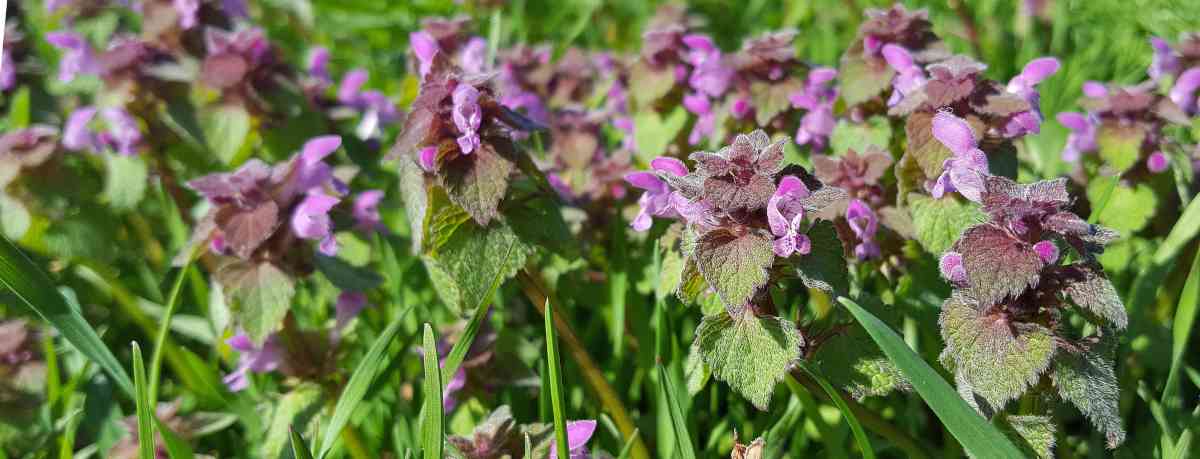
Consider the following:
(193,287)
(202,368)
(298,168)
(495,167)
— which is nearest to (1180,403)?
(495,167)

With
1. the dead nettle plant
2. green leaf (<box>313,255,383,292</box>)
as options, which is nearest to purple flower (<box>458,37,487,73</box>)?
green leaf (<box>313,255,383,292</box>)

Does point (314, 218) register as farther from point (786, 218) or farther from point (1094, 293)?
point (1094, 293)

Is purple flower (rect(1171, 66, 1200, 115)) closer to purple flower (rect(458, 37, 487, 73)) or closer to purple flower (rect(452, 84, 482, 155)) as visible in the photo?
purple flower (rect(452, 84, 482, 155))

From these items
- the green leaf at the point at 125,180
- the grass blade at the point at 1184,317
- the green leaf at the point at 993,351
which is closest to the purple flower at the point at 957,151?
the green leaf at the point at 993,351

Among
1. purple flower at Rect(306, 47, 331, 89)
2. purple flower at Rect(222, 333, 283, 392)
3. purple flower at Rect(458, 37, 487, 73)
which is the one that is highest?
purple flower at Rect(458, 37, 487, 73)

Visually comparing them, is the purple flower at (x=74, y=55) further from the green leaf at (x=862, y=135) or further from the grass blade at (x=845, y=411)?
the grass blade at (x=845, y=411)
